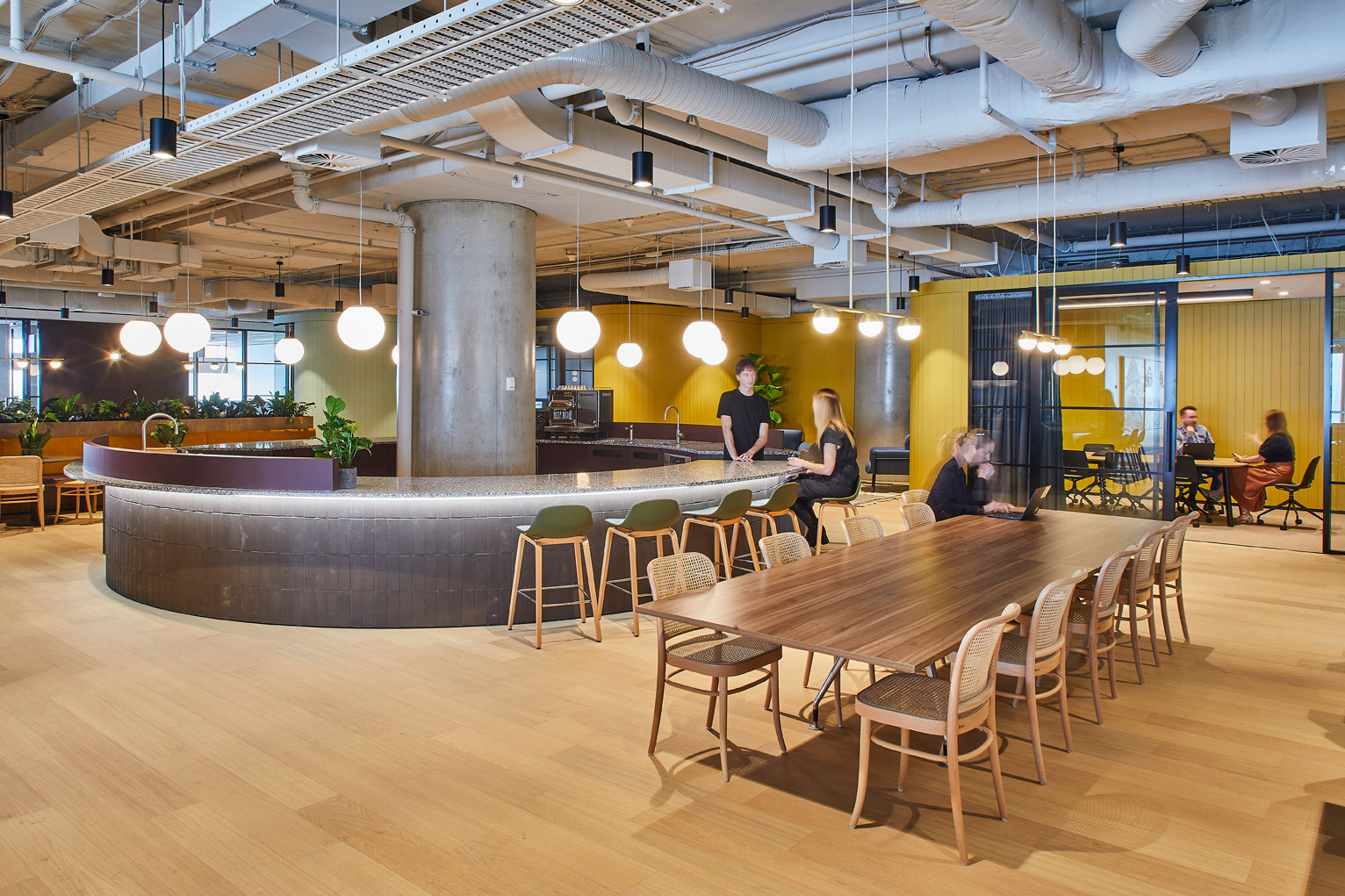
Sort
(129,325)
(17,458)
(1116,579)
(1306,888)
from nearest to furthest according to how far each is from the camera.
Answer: (1306,888) → (1116,579) → (129,325) → (17,458)

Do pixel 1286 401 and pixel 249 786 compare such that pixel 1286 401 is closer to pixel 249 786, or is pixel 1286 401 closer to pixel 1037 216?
pixel 1037 216

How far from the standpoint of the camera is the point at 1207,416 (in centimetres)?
1197

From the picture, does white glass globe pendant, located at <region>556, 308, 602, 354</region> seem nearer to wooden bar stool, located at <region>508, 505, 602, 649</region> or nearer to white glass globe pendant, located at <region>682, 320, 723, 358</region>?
white glass globe pendant, located at <region>682, 320, 723, 358</region>

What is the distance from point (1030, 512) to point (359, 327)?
4.69 meters

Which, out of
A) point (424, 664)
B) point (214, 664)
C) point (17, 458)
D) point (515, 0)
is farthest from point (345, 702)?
point (17, 458)

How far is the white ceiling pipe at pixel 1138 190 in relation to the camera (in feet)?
20.6

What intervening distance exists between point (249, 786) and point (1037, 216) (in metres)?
7.02

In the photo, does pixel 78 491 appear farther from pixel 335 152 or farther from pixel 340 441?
pixel 335 152

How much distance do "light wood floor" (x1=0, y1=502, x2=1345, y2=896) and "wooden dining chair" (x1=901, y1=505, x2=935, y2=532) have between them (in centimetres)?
117

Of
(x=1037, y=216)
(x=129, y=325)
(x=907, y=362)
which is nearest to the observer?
(x=1037, y=216)

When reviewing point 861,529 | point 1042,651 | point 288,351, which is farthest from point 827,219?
point 288,351

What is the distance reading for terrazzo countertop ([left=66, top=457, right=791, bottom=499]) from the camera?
5.21 m

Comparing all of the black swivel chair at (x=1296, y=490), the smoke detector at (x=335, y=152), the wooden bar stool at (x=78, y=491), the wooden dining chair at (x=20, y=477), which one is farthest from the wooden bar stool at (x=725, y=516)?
the wooden bar stool at (x=78, y=491)

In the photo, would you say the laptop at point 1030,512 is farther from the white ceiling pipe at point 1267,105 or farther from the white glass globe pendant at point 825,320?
the white ceiling pipe at point 1267,105
